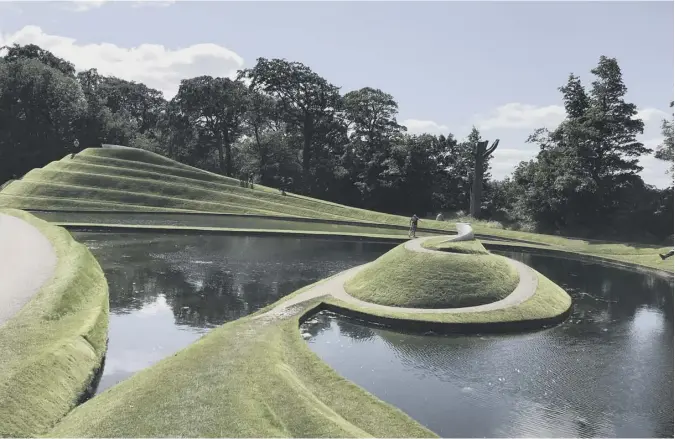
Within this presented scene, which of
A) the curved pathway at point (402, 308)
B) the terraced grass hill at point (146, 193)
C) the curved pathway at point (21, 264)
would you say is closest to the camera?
the curved pathway at point (21, 264)

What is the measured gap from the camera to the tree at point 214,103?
8575 cm

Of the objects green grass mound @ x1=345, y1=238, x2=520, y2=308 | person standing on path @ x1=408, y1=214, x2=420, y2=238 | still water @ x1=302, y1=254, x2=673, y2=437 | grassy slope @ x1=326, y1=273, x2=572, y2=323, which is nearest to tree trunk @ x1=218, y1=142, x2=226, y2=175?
person standing on path @ x1=408, y1=214, x2=420, y2=238

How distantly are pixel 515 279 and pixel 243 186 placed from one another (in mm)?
48029

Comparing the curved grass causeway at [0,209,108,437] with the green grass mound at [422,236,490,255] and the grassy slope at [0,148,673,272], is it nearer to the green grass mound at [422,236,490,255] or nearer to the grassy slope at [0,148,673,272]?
the green grass mound at [422,236,490,255]

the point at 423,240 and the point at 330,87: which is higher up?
the point at 330,87

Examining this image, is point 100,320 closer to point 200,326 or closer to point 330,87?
point 200,326

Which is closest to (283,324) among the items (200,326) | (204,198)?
(200,326)

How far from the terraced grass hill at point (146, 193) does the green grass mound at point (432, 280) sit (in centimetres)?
2838

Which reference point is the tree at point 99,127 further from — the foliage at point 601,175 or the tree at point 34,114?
the foliage at point 601,175

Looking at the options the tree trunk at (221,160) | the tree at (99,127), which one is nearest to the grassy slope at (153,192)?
the tree at (99,127)

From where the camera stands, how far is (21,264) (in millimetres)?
24969

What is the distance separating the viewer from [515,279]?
89.3 ft

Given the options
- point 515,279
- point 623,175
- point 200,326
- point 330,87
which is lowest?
point 200,326

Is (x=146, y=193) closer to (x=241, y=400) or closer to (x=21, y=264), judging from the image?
(x=21, y=264)
